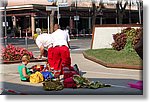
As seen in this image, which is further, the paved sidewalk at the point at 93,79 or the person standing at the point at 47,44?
the person standing at the point at 47,44

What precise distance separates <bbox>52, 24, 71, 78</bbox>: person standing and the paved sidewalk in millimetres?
883

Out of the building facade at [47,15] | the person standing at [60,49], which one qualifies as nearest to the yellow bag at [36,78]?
the person standing at [60,49]

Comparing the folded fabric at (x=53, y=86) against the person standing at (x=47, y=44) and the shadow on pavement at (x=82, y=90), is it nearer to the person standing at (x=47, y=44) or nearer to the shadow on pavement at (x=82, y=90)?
the shadow on pavement at (x=82, y=90)

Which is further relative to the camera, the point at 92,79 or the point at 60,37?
the point at 92,79

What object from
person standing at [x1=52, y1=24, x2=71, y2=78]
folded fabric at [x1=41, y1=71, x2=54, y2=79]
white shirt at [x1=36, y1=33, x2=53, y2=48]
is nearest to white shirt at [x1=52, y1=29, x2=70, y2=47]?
person standing at [x1=52, y1=24, x2=71, y2=78]

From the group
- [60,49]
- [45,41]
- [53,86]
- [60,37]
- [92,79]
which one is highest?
[60,37]

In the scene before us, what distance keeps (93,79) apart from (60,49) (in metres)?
1.23

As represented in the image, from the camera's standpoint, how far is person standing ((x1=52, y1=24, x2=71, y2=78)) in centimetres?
976

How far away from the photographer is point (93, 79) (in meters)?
10.1

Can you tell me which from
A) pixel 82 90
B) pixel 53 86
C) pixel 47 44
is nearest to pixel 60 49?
pixel 47 44

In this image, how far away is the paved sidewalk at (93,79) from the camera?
8.04 metres

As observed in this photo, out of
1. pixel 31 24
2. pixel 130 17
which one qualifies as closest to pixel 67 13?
pixel 31 24

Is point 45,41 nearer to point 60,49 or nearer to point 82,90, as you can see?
point 60,49

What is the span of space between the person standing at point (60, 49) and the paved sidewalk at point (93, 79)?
0.88 m
